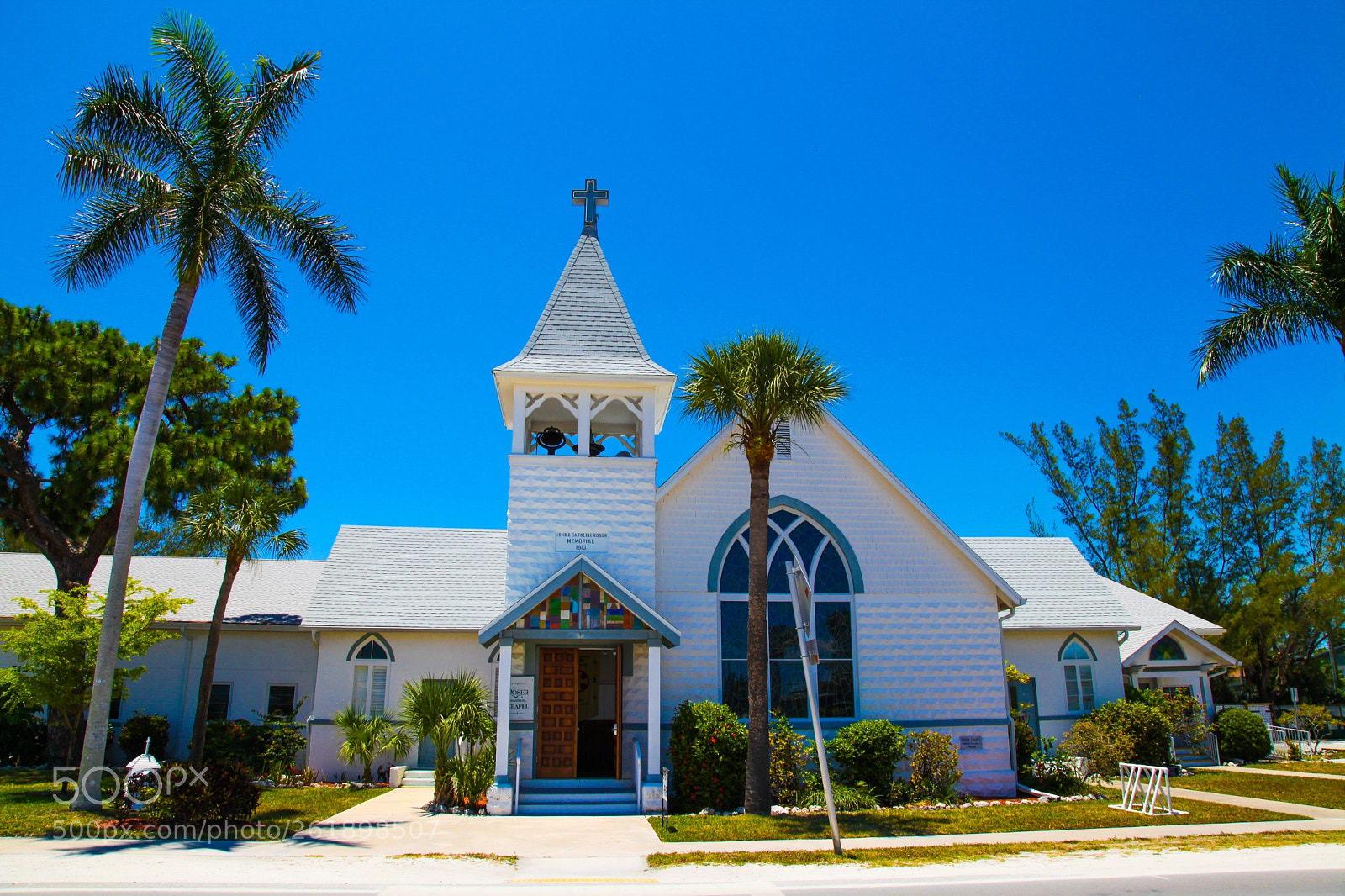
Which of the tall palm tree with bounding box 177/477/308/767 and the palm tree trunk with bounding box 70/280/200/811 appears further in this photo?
the tall palm tree with bounding box 177/477/308/767

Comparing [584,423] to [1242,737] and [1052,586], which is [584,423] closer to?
[1052,586]

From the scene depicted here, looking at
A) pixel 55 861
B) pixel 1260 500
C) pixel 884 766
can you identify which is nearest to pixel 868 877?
pixel 884 766

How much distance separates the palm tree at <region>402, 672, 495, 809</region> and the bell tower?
2106mm

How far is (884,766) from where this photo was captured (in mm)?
16500

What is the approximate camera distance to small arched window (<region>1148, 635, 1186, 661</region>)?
26219mm

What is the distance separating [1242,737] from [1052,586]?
686 centimetres

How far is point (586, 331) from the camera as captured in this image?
19062mm

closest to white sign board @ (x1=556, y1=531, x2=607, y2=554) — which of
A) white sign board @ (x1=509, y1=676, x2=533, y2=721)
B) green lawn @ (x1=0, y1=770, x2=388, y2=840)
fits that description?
white sign board @ (x1=509, y1=676, x2=533, y2=721)

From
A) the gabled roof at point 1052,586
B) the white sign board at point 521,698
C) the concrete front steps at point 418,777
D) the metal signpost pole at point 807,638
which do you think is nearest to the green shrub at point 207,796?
the white sign board at point 521,698

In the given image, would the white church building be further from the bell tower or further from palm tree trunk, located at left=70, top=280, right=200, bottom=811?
palm tree trunk, located at left=70, top=280, right=200, bottom=811

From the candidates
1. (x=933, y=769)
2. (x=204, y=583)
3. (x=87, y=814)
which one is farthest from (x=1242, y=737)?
(x=204, y=583)

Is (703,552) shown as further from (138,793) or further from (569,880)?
(138,793)

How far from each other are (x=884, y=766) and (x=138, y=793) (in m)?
12.5

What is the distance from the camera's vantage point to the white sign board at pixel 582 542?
57.4 feet
